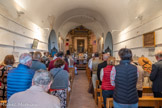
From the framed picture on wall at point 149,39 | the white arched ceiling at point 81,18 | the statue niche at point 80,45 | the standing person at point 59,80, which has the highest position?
the white arched ceiling at point 81,18

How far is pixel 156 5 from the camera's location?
462 cm

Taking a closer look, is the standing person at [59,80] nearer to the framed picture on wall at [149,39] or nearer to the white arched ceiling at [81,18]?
the framed picture on wall at [149,39]

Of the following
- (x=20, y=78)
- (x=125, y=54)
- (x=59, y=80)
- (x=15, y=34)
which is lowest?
(x=59, y=80)

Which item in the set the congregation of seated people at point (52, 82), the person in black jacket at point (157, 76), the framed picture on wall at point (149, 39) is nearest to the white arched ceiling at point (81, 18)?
the framed picture on wall at point (149, 39)

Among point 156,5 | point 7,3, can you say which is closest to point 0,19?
Answer: point 7,3

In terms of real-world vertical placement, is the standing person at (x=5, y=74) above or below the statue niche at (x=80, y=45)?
below

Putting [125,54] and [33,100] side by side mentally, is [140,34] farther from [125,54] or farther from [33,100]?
[33,100]

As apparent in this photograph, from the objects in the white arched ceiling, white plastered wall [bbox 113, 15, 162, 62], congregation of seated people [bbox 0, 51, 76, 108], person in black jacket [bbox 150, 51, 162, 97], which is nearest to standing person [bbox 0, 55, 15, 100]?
congregation of seated people [bbox 0, 51, 76, 108]

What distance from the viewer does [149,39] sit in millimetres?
5227

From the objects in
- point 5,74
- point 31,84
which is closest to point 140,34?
point 31,84

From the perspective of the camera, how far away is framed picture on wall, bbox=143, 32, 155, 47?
4.91 meters

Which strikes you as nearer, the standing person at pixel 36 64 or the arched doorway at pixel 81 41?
the standing person at pixel 36 64

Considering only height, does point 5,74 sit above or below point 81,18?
below

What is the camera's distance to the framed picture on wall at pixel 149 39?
16.1ft
